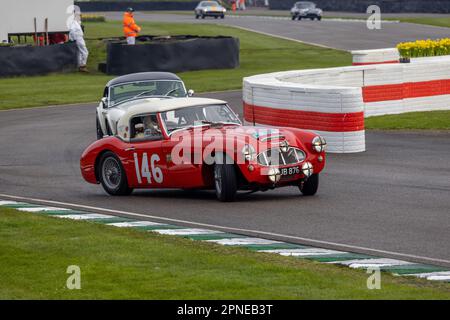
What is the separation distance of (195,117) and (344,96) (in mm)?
4981

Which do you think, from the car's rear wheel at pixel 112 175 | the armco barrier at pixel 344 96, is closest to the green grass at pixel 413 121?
the armco barrier at pixel 344 96

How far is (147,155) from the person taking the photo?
15359 mm

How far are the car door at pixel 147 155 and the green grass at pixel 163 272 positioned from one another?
9.56 feet

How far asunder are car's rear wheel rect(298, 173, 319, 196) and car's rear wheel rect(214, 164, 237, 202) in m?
0.96

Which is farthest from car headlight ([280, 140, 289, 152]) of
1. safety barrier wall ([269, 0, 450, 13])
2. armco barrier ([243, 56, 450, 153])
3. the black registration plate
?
safety barrier wall ([269, 0, 450, 13])

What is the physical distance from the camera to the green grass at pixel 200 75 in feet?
111

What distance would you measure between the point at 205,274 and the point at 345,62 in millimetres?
32802

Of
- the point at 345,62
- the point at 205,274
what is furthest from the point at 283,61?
the point at 205,274

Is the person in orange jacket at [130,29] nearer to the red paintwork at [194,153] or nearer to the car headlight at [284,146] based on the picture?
the red paintwork at [194,153]

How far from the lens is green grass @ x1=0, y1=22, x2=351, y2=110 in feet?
111

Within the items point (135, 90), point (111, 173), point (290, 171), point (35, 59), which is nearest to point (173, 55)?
point (35, 59)
